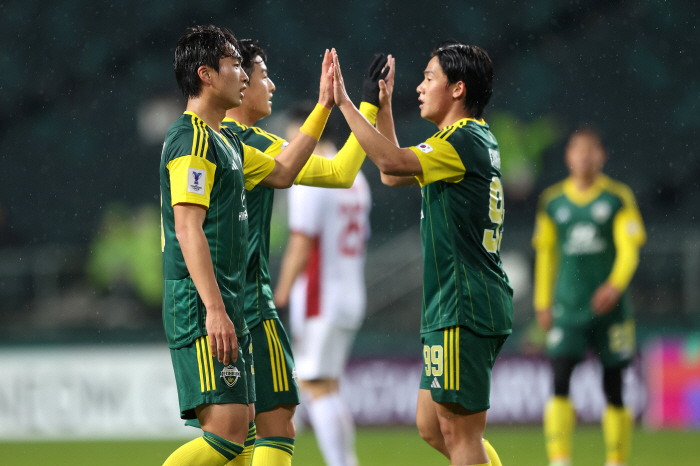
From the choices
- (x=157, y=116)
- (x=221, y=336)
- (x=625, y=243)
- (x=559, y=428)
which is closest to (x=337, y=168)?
(x=221, y=336)

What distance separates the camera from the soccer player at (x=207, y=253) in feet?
8.95

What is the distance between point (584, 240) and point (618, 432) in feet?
4.15

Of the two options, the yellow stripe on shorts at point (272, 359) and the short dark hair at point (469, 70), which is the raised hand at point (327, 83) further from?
the yellow stripe on shorts at point (272, 359)

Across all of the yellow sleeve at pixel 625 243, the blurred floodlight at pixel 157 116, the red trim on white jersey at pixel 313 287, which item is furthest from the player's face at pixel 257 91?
the blurred floodlight at pixel 157 116

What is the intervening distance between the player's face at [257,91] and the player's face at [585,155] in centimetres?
297

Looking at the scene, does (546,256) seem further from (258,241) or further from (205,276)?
(205,276)

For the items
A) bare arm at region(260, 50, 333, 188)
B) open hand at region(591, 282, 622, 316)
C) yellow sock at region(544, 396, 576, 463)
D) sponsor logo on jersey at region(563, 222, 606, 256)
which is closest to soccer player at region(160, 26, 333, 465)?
bare arm at region(260, 50, 333, 188)

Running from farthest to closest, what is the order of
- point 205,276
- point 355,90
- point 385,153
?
point 355,90
point 385,153
point 205,276

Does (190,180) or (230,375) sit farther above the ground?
(190,180)

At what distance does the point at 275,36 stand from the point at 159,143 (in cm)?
241

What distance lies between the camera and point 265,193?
3.47 metres

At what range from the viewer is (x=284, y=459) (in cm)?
336

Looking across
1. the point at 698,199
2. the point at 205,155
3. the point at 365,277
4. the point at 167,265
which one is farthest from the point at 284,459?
the point at 698,199

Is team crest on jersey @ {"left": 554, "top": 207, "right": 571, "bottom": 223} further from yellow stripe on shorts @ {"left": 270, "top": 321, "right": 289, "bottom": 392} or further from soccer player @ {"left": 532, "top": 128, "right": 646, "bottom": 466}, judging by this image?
yellow stripe on shorts @ {"left": 270, "top": 321, "right": 289, "bottom": 392}
